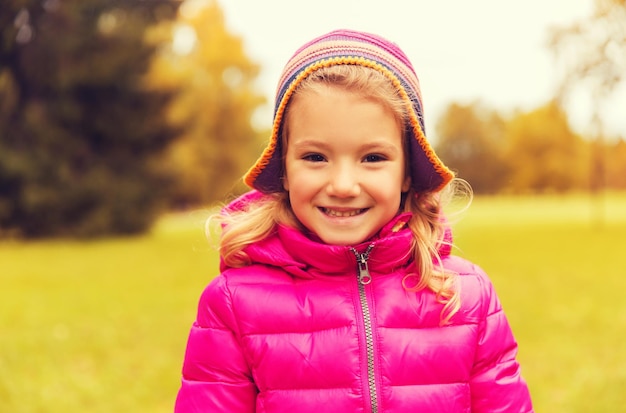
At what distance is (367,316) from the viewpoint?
1.86 metres

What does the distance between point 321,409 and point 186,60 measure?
25.6m

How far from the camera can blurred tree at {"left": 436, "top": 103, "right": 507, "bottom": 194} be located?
4203 cm

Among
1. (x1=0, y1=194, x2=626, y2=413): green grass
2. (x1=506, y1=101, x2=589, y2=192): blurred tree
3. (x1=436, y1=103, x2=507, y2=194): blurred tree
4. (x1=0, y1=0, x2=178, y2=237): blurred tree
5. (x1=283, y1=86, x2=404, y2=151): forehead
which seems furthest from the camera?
(x1=436, y1=103, x2=507, y2=194): blurred tree

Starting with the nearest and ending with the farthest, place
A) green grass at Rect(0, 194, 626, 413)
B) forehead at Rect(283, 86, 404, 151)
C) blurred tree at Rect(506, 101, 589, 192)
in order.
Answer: forehead at Rect(283, 86, 404, 151), green grass at Rect(0, 194, 626, 413), blurred tree at Rect(506, 101, 589, 192)

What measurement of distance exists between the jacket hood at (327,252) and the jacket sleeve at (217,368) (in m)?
0.15

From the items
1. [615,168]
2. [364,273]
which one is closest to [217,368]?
[364,273]

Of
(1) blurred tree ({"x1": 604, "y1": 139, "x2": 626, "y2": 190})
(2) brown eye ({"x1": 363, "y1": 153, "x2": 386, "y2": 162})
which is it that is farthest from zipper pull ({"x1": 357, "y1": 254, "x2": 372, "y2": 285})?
(1) blurred tree ({"x1": 604, "y1": 139, "x2": 626, "y2": 190})

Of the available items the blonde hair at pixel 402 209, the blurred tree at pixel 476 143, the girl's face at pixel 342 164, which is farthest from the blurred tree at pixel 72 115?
the blurred tree at pixel 476 143

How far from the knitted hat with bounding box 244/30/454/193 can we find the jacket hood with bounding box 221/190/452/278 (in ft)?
0.50

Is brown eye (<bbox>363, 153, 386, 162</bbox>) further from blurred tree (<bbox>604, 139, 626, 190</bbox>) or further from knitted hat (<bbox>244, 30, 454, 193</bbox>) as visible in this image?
blurred tree (<bbox>604, 139, 626, 190</bbox>)

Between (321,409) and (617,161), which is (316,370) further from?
(617,161)

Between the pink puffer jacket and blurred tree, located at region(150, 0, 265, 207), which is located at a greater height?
blurred tree, located at region(150, 0, 265, 207)

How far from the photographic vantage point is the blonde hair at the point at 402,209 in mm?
1819

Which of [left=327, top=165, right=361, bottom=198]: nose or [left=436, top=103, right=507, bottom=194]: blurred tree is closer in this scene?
[left=327, top=165, right=361, bottom=198]: nose
